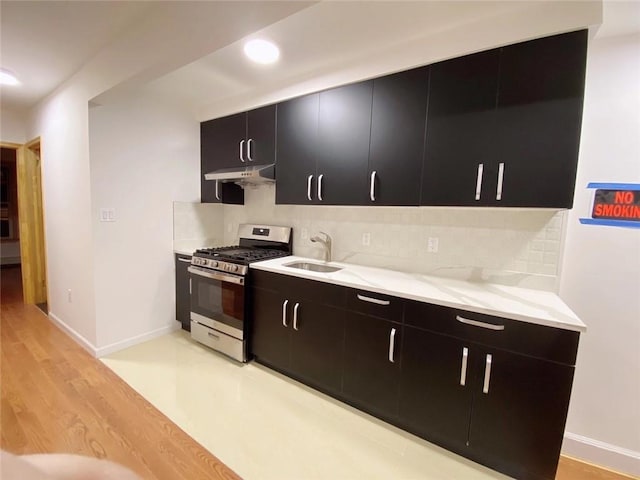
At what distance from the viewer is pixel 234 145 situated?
9.66 ft

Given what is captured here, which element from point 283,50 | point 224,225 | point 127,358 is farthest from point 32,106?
point 283,50

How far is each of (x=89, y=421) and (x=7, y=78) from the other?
118 inches

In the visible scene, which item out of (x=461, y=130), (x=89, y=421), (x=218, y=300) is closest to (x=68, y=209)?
(x=218, y=300)

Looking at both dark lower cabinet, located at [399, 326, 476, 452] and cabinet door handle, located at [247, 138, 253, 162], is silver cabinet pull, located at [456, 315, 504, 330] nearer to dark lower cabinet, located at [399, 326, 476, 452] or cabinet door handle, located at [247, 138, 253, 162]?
dark lower cabinet, located at [399, 326, 476, 452]

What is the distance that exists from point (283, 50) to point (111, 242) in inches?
86.9

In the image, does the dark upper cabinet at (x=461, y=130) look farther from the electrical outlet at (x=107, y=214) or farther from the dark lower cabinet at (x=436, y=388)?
the electrical outlet at (x=107, y=214)

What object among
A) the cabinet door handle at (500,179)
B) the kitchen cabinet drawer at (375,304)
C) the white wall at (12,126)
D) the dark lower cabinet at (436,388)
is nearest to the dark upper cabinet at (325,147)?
the kitchen cabinet drawer at (375,304)

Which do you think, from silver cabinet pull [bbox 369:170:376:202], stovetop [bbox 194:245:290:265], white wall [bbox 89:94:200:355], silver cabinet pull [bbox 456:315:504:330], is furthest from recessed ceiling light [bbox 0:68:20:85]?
silver cabinet pull [bbox 456:315:504:330]

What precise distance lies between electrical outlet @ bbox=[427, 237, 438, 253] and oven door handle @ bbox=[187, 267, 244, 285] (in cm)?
152

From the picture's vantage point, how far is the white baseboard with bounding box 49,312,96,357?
276 centimetres

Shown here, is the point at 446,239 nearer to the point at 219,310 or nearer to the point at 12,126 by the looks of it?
the point at 219,310

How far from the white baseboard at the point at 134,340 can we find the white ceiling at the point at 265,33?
236cm

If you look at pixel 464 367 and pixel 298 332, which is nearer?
pixel 464 367

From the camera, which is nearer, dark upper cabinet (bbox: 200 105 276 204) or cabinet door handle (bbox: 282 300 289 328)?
cabinet door handle (bbox: 282 300 289 328)
